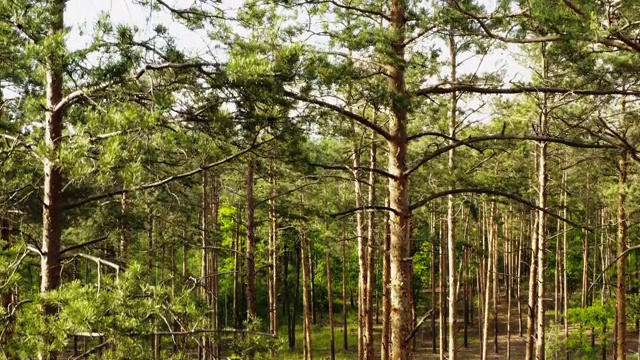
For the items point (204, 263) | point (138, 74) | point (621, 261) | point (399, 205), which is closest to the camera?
point (138, 74)

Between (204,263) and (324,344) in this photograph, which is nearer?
(204,263)

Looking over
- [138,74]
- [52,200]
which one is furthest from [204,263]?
[138,74]

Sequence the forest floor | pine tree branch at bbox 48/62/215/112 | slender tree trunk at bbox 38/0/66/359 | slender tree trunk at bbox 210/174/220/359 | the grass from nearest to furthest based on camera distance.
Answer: pine tree branch at bbox 48/62/215/112 < slender tree trunk at bbox 38/0/66/359 < slender tree trunk at bbox 210/174/220/359 < the forest floor < the grass

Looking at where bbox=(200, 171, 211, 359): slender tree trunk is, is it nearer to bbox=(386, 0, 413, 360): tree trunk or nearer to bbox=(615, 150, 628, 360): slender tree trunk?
bbox=(386, 0, 413, 360): tree trunk

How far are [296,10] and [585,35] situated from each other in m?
3.64

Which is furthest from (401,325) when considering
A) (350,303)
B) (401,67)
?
(350,303)

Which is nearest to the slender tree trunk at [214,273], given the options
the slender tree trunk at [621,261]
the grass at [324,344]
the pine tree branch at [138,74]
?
the pine tree branch at [138,74]

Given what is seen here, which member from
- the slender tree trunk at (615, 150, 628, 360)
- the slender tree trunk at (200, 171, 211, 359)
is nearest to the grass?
the slender tree trunk at (200, 171, 211, 359)

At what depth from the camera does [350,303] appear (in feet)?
127

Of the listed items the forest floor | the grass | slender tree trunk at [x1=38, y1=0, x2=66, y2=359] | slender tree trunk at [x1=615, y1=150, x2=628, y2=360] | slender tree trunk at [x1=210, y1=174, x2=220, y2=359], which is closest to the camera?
slender tree trunk at [x1=38, y1=0, x2=66, y2=359]

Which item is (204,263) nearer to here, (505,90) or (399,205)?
(399,205)

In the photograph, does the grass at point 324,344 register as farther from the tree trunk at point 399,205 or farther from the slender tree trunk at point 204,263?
the tree trunk at point 399,205

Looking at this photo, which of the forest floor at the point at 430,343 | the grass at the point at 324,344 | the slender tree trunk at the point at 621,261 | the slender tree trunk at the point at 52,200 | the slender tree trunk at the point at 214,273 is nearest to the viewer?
the slender tree trunk at the point at 52,200

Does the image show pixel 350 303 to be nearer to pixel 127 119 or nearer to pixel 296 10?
pixel 296 10
